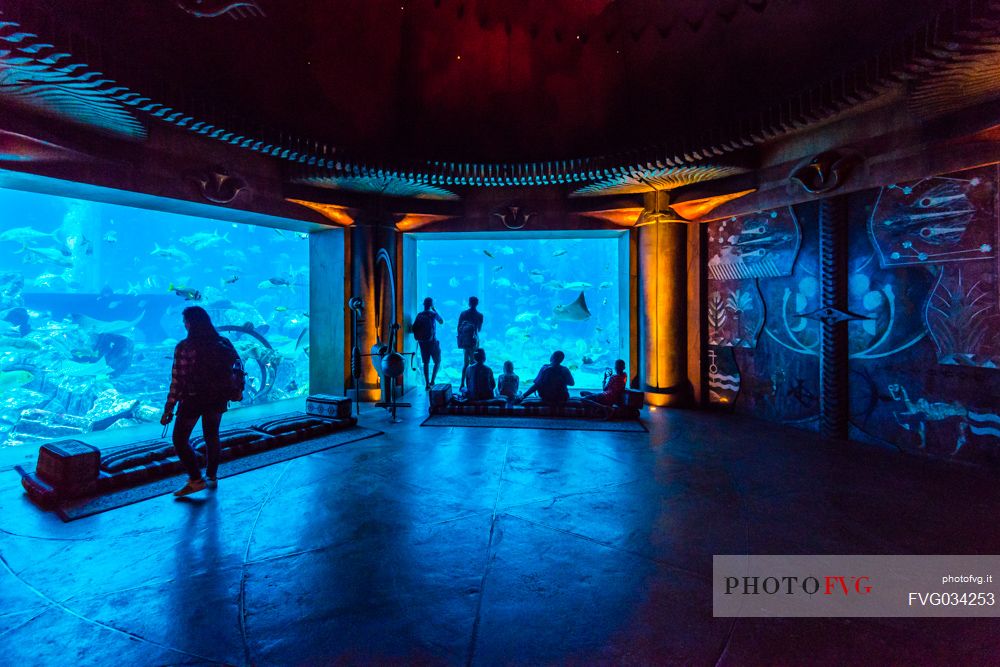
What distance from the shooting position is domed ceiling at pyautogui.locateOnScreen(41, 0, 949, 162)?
191 inches

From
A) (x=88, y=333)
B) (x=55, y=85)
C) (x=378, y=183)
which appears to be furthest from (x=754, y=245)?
(x=88, y=333)

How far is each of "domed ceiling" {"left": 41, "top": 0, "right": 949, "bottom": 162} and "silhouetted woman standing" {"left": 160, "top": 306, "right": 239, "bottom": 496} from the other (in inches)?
102

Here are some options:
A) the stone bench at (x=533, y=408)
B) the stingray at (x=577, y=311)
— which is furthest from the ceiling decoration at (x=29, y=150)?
the stingray at (x=577, y=311)

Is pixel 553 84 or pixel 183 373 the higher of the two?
pixel 553 84

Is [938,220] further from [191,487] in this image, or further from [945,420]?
[191,487]

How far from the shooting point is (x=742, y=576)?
2.99 m

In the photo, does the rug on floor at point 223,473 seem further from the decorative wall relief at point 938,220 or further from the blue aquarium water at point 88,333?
the blue aquarium water at point 88,333

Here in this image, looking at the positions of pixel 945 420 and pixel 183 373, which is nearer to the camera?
pixel 183 373

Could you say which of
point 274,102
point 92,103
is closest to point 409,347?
point 274,102

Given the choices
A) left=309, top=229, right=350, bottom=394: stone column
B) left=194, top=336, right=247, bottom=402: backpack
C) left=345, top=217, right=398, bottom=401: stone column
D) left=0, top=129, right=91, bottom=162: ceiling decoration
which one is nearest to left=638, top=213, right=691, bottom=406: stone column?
left=345, top=217, right=398, bottom=401: stone column

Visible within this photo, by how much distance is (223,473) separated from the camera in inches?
200

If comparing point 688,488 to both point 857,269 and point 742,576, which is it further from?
point 857,269

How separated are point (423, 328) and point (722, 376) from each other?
647cm

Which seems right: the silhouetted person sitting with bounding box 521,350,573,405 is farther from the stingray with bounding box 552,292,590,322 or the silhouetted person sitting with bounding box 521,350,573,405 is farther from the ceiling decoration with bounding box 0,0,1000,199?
the stingray with bounding box 552,292,590,322
